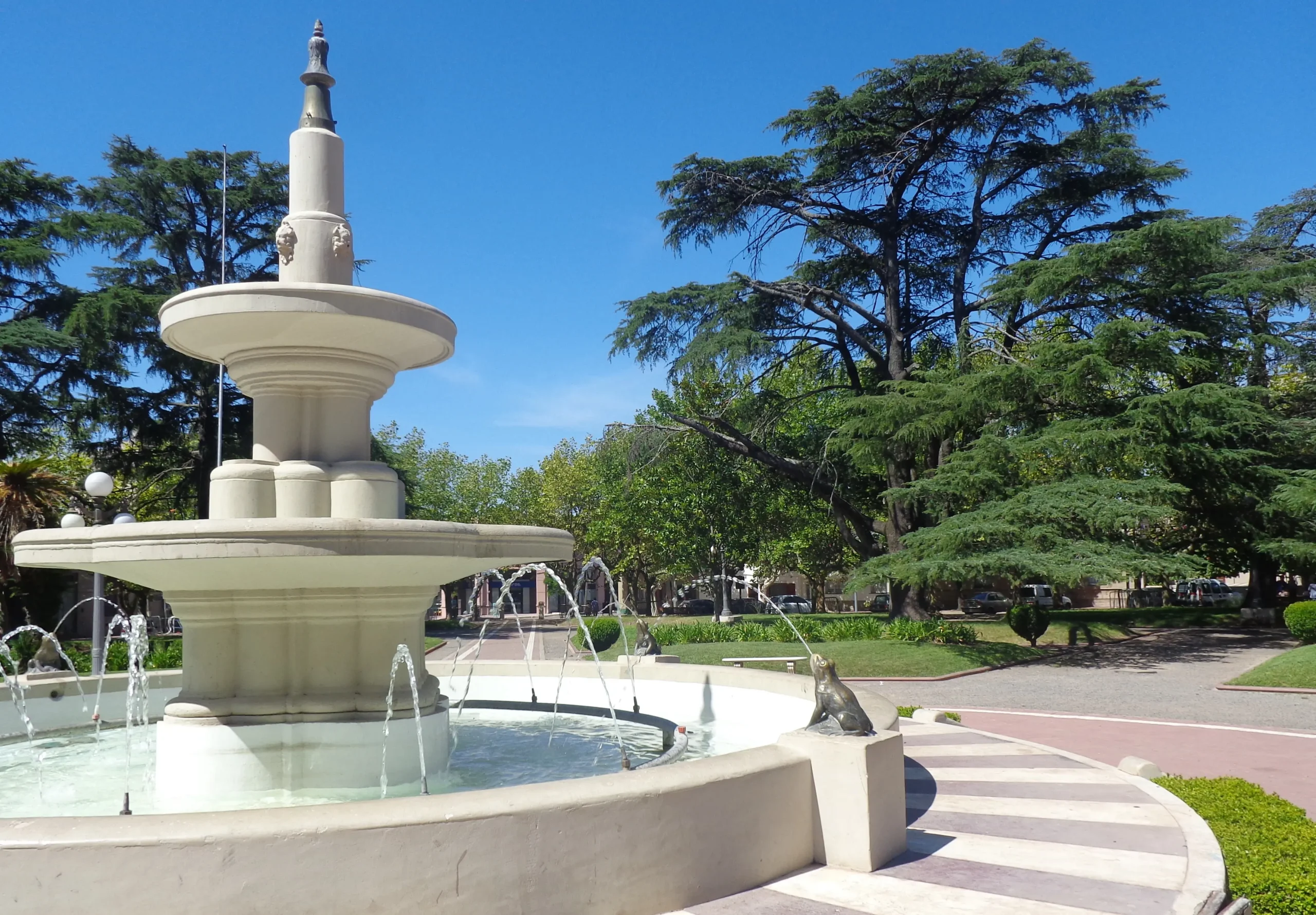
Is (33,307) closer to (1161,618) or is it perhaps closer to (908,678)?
(908,678)

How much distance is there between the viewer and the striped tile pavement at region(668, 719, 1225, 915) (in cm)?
525

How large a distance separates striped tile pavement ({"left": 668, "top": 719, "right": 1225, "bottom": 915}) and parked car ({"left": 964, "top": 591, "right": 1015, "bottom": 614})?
47.9 m

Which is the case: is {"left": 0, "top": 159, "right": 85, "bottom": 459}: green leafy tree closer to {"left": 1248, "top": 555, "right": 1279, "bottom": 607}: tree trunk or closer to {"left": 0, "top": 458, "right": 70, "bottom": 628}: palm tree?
{"left": 0, "top": 458, "right": 70, "bottom": 628}: palm tree

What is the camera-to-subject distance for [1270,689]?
18.4 metres

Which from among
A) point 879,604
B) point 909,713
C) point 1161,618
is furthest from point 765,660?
point 879,604

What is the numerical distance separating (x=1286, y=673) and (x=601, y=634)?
20089 millimetres

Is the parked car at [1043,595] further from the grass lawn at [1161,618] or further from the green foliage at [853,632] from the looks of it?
Answer: the green foliage at [853,632]

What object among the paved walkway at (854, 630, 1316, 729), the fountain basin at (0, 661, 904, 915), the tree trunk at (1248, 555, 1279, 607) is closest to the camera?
the fountain basin at (0, 661, 904, 915)

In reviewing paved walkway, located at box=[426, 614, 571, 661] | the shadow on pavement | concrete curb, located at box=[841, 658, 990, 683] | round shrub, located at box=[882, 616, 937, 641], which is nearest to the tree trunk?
the shadow on pavement

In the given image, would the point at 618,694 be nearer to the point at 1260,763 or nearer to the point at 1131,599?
the point at 1260,763

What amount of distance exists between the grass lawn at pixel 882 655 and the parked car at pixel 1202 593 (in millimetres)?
25288

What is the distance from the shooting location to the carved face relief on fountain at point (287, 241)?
8.63 m

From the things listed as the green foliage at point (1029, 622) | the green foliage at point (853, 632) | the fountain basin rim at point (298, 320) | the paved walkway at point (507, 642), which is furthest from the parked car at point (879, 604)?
the fountain basin rim at point (298, 320)

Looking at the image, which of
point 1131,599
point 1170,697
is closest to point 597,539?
point 1131,599
